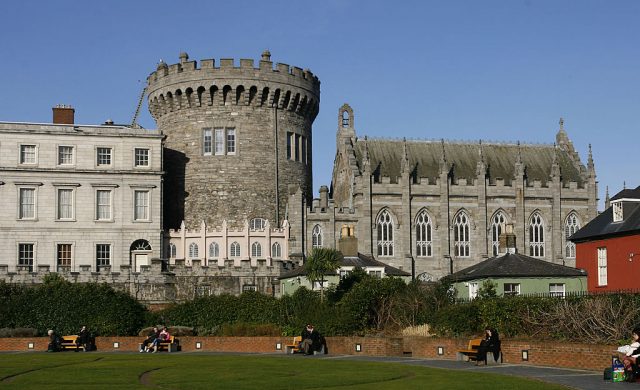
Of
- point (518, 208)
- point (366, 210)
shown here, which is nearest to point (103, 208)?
point (366, 210)

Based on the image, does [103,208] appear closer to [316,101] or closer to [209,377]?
[316,101]

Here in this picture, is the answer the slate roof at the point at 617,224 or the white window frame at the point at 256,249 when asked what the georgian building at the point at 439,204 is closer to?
the white window frame at the point at 256,249

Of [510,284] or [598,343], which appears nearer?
[598,343]

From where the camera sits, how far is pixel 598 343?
101 feet

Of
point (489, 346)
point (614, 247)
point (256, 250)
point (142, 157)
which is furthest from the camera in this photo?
point (256, 250)

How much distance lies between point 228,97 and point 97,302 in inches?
1089

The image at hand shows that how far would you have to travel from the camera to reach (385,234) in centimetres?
7188

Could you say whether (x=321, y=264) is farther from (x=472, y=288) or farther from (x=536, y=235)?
(x=536, y=235)

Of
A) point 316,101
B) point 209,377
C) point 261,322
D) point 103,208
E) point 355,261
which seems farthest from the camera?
point 316,101

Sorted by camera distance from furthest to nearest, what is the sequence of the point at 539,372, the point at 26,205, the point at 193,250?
the point at 193,250 < the point at 26,205 < the point at 539,372

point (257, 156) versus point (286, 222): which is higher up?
point (257, 156)

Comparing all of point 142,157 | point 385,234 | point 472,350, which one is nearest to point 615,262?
point 472,350

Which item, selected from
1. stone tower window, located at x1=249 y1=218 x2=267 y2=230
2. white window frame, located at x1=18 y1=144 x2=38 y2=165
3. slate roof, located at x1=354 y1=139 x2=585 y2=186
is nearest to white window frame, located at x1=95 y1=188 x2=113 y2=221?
white window frame, located at x1=18 y1=144 x2=38 y2=165

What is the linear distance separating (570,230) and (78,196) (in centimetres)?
Result: 3346
